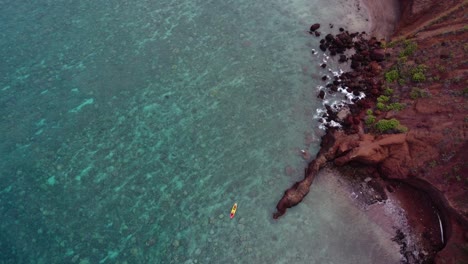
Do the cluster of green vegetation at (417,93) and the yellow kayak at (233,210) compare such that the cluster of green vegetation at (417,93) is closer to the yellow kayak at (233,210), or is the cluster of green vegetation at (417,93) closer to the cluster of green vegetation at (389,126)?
the cluster of green vegetation at (389,126)

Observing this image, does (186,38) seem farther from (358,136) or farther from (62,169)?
(358,136)

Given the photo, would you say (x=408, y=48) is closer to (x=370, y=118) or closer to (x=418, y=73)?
(x=418, y=73)

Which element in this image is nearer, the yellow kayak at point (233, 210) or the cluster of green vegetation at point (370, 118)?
the yellow kayak at point (233, 210)

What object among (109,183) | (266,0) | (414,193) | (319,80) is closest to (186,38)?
(266,0)

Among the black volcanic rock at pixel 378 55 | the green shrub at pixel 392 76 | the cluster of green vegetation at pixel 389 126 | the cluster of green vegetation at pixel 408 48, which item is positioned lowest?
the cluster of green vegetation at pixel 389 126

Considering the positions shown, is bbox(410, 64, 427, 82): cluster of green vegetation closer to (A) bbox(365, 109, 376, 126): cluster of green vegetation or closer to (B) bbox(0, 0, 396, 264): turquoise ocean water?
(A) bbox(365, 109, 376, 126): cluster of green vegetation

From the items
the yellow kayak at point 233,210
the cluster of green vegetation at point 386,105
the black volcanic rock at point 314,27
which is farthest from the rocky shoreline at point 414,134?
the black volcanic rock at point 314,27
